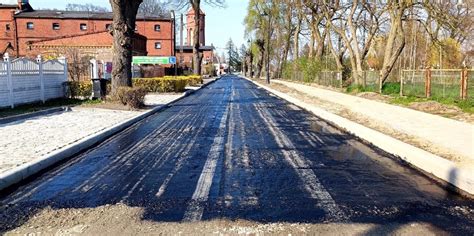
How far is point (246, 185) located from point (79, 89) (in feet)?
57.4

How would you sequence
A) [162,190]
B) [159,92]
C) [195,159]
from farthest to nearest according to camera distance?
[159,92], [195,159], [162,190]

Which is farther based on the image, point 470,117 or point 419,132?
point 470,117

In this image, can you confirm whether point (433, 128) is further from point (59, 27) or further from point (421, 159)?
point (59, 27)

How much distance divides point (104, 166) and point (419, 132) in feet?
25.2

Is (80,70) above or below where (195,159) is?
above

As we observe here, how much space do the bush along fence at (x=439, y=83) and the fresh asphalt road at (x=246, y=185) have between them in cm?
909

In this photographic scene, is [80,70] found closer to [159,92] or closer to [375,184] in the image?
[159,92]

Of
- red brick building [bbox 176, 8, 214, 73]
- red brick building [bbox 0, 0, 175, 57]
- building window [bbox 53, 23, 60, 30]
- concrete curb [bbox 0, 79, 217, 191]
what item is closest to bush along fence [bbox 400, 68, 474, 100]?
concrete curb [bbox 0, 79, 217, 191]

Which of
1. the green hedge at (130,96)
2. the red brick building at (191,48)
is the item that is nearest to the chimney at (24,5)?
the red brick building at (191,48)

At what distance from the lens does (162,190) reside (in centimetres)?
614

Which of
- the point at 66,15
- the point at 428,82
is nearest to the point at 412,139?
the point at 428,82

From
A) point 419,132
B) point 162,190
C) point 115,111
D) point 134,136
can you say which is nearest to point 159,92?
point 115,111

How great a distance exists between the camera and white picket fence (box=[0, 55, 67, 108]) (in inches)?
644

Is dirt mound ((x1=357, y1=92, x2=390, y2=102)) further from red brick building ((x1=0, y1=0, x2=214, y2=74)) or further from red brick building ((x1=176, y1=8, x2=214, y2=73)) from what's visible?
red brick building ((x1=176, y1=8, x2=214, y2=73))
